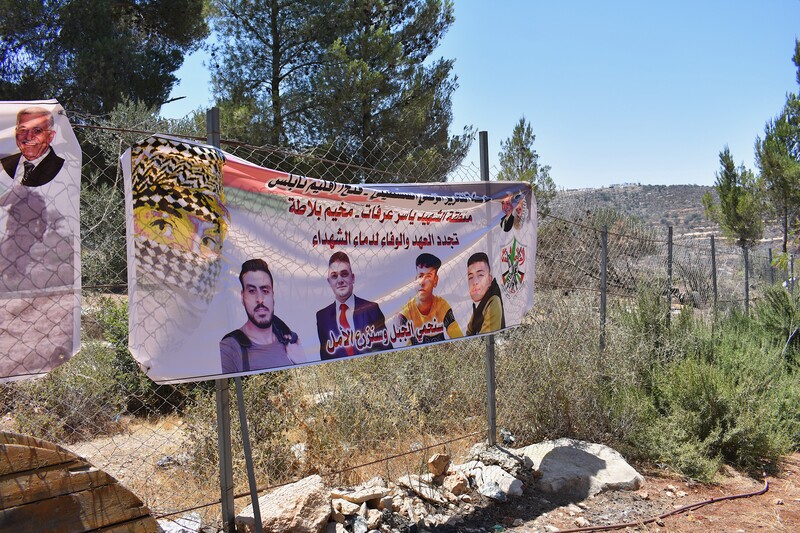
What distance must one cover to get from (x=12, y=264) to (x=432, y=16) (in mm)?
13688

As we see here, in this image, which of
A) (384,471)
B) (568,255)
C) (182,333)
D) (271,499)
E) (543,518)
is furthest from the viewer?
(568,255)

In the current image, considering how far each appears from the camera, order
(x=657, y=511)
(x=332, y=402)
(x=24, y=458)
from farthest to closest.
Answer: (x=332, y=402)
(x=657, y=511)
(x=24, y=458)

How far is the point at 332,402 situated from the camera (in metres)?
4.86

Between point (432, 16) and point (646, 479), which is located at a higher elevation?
point (432, 16)

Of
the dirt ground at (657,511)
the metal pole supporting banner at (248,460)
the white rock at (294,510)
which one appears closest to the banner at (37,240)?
the metal pole supporting banner at (248,460)

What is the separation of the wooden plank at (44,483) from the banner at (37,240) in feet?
2.08

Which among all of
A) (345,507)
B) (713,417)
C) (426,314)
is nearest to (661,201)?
(713,417)

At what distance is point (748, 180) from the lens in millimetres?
21094

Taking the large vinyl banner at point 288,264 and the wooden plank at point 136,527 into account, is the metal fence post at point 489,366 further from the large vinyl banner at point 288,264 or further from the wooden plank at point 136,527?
the wooden plank at point 136,527

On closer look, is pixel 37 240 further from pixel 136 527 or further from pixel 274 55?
pixel 274 55

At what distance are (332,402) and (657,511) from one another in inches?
97.2

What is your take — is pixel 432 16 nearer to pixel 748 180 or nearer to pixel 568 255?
pixel 568 255

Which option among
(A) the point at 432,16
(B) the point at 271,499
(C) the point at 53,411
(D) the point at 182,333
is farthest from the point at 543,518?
(A) the point at 432,16

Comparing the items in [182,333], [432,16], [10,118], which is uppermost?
[432,16]
